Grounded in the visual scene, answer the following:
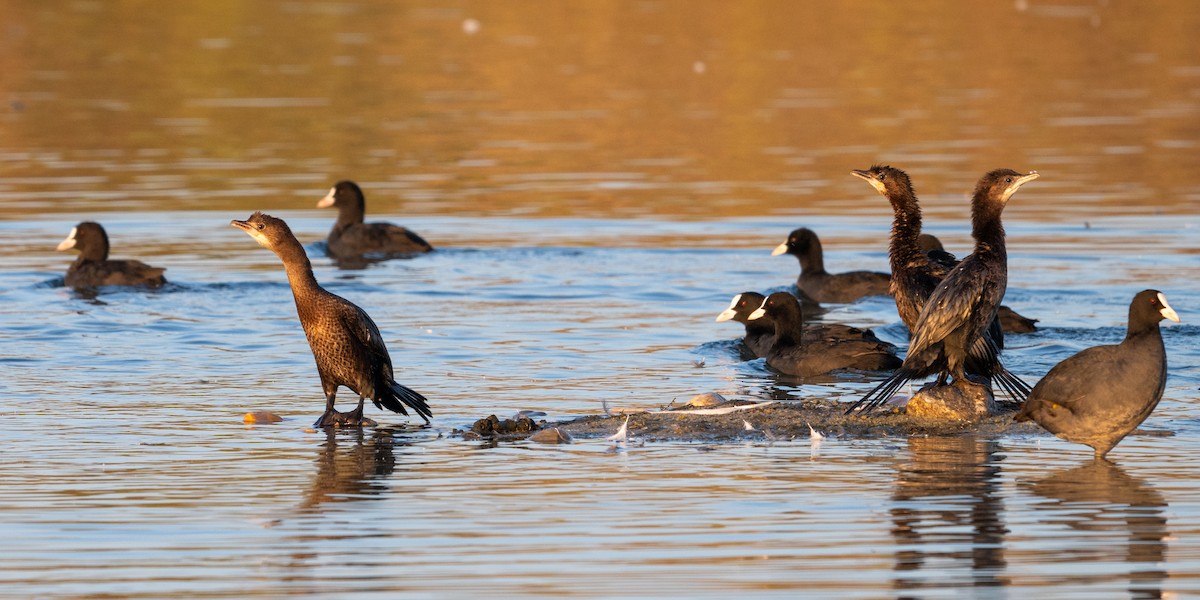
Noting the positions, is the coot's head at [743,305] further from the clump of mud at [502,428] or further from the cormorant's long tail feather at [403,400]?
the clump of mud at [502,428]

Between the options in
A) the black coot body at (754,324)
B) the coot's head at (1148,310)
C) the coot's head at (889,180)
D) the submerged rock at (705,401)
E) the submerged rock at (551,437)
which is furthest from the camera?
the black coot body at (754,324)

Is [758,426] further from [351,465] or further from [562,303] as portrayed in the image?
[562,303]

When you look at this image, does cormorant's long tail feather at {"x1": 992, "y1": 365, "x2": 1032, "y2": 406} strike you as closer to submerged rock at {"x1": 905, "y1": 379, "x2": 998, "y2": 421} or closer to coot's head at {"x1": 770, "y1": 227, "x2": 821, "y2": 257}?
submerged rock at {"x1": 905, "y1": 379, "x2": 998, "y2": 421}

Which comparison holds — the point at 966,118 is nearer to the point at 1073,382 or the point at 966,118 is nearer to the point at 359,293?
the point at 359,293

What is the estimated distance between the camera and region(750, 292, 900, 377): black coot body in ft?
44.5

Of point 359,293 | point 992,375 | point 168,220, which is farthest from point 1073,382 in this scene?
point 168,220

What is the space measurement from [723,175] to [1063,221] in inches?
231

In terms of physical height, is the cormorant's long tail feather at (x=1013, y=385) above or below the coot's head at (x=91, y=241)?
below

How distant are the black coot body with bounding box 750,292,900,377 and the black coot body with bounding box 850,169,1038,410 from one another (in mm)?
2164

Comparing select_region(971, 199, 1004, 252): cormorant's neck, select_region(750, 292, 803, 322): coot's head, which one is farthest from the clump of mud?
select_region(750, 292, 803, 322): coot's head

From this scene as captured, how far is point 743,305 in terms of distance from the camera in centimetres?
1510

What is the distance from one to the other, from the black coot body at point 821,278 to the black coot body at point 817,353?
2781 millimetres

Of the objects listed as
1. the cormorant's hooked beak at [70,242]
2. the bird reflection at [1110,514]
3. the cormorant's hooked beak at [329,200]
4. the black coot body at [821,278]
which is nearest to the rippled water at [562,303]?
the bird reflection at [1110,514]

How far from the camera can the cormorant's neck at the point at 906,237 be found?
12.0m
